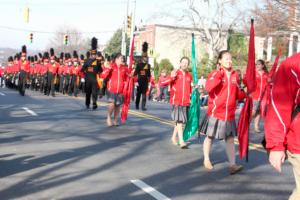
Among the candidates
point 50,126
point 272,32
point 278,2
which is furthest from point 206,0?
point 50,126

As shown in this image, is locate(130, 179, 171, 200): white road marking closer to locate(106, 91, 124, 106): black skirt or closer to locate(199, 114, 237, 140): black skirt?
locate(199, 114, 237, 140): black skirt

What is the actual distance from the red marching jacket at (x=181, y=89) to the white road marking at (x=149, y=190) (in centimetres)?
349

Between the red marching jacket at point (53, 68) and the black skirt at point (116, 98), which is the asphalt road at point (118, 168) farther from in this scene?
the red marching jacket at point (53, 68)

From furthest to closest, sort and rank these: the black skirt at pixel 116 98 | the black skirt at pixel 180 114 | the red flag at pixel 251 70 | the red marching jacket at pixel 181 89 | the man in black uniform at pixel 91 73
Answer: the man in black uniform at pixel 91 73
the black skirt at pixel 116 98
the red marching jacket at pixel 181 89
the black skirt at pixel 180 114
the red flag at pixel 251 70

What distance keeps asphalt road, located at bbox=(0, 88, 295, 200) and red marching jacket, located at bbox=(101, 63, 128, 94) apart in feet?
3.75

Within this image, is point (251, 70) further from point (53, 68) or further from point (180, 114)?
point (53, 68)

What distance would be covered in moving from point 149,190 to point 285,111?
3.12 meters

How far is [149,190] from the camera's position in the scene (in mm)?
6727

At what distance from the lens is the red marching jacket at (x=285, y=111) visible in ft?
13.0

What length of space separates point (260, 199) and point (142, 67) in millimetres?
12389

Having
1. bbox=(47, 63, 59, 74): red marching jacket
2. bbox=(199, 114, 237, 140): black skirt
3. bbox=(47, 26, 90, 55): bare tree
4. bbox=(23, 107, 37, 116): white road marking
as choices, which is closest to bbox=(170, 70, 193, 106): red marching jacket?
bbox=(199, 114, 237, 140): black skirt

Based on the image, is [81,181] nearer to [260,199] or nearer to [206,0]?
[260,199]

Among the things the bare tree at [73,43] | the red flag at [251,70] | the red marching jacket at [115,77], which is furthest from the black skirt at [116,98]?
the bare tree at [73,43]

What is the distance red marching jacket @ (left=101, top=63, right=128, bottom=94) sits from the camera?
13508mm
